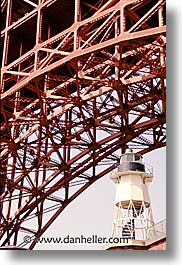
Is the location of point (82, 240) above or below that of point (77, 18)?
below

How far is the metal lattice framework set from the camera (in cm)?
1042

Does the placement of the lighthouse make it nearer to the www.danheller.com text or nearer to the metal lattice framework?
the www.danheller.com text

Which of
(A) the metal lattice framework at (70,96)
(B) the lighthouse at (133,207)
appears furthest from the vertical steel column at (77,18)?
(B) the lighthouse at (133,207)

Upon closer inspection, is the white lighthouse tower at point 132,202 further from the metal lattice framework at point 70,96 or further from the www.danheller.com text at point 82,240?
the metal lattice framework at point 70,96

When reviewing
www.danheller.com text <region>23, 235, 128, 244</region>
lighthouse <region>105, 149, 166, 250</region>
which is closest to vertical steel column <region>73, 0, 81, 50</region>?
lighthouse <region>105, 149, 166, 250</region>

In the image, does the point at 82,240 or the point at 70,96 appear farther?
the point at 70,96

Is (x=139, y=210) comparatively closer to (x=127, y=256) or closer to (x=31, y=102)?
(x=127, y=256)

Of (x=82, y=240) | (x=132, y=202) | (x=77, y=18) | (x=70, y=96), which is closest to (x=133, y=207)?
(x=132, y=202)

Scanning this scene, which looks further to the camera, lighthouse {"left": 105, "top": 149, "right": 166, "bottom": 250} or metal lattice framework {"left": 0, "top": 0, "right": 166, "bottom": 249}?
metal lattice framework {"left": 0, "top": 0, "right": 166, "bottom": 249}

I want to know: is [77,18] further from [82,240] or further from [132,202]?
[82,240]

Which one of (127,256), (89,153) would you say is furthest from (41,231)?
(89,153)

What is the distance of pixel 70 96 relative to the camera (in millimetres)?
13055

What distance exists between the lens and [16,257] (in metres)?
7.99

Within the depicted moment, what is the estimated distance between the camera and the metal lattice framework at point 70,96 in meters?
10.4
